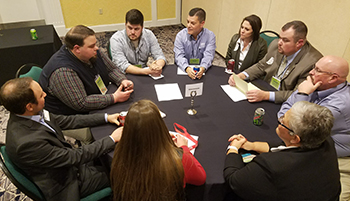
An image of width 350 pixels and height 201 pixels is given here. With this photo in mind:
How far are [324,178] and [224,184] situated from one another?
1.89ft

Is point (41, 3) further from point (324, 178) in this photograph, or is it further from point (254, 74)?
point (324, 178)

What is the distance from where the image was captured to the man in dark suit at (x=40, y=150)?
140 centimetres

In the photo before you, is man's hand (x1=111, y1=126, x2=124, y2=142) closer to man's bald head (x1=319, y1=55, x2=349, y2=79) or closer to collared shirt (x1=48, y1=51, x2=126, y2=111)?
collared shirt (x1=48, y1=51, x2=126, y2=111)

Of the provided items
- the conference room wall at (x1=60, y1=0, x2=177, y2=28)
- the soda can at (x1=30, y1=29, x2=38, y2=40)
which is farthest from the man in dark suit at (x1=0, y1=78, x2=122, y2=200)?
the conference room wall at (x1=60, y1=0, x2=177, y2=28)

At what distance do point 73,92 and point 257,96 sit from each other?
1716mm

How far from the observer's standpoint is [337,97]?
6.36ft

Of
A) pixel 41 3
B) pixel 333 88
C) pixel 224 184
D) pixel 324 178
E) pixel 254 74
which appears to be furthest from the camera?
pixel 41 3

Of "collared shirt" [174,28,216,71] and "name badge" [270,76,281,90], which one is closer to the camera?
"name badge" [270,76,281,90]

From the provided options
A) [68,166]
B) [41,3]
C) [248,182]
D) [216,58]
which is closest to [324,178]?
[248,182]

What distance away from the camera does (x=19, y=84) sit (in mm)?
1439

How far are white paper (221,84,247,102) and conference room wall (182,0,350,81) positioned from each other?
154cm

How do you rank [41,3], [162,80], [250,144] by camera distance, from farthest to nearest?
[41,3] → [162,80] → [250,144]

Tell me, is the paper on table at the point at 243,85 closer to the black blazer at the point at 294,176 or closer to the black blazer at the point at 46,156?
the black blazer at the point at 294,176

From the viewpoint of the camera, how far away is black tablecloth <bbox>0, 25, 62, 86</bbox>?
3588mm
